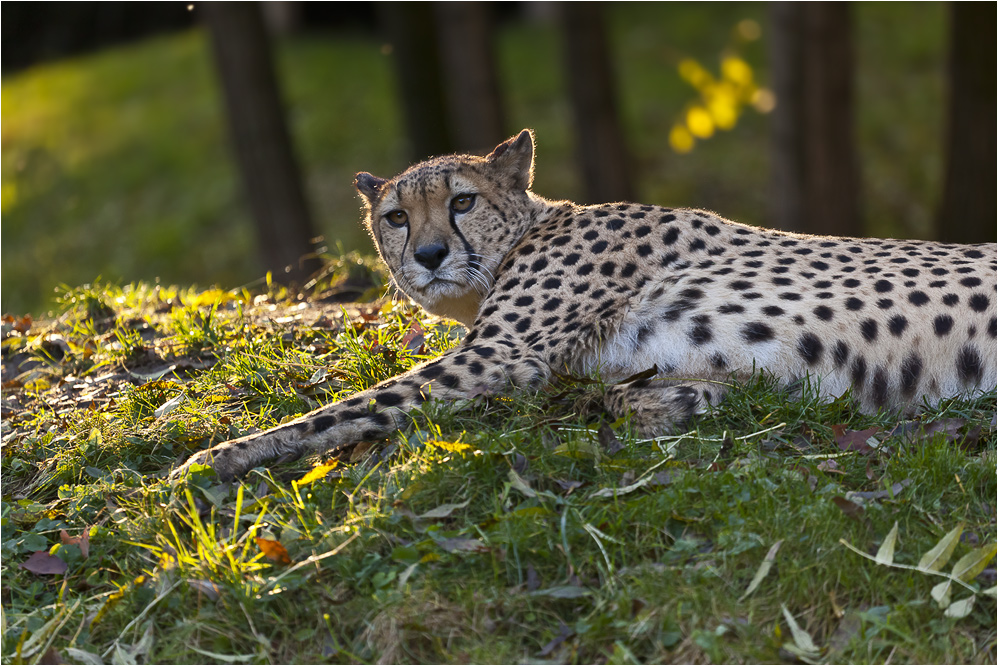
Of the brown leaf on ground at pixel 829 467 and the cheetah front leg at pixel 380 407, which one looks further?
the cheetah front leg at pixel 380 407

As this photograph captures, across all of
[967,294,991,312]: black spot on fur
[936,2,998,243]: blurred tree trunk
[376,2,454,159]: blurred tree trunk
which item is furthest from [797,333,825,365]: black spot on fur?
[376,2,454,159]: blurred tree trunk

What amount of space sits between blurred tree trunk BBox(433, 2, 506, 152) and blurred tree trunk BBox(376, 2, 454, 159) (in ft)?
0.91

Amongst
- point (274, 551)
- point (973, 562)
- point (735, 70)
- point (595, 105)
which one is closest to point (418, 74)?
point (595, 105)

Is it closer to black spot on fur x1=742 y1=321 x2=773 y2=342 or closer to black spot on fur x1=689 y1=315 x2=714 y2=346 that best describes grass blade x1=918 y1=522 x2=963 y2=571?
black spot on fur x1=742 y1=321 x2=773 y2=342

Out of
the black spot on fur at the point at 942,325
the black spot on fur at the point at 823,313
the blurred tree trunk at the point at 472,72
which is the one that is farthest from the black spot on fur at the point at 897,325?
the blurred tree trunk at the point at 472,72

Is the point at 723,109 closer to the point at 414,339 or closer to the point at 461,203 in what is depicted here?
the point at 461,203

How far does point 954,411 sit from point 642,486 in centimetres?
143

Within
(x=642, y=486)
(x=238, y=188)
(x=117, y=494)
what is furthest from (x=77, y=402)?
(x=238, y=188)

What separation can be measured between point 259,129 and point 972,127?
672 cm

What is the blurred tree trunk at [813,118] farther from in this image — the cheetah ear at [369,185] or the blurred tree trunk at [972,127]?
the cheetah ear at [369,185]

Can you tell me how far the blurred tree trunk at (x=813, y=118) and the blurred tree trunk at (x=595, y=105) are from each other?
184 cm

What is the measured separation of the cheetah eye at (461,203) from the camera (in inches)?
187

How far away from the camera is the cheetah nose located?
455 cm

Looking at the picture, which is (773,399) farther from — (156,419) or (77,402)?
(77,402)
